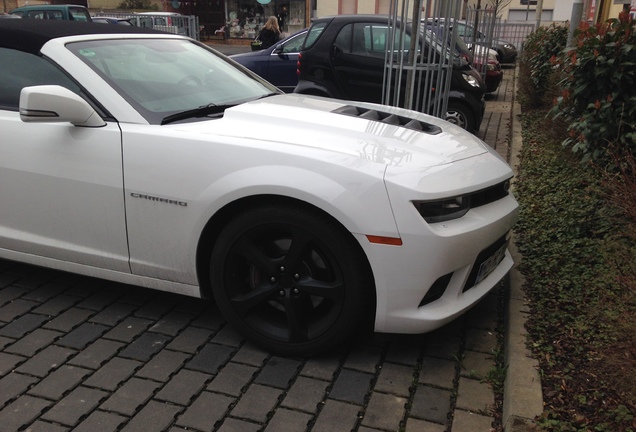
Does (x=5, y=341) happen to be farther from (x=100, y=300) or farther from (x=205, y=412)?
(x=205, y=412)

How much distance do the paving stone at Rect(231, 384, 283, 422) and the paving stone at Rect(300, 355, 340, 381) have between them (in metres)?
0.23

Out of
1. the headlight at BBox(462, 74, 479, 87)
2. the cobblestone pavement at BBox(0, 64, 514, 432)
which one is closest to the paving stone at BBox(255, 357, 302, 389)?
the cobblestone pavement at BBox(0, 64, 514, 432)

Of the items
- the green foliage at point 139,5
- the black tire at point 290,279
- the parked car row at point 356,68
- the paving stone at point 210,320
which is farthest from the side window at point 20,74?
the green foliage at point 139,5

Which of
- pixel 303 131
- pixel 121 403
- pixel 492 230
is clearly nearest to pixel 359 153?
pixel 303 131

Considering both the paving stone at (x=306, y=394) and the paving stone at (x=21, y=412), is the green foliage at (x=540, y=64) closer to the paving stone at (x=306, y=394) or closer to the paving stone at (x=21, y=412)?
the paving stone at (x=306, y=394)

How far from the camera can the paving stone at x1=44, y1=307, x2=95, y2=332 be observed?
11.6ft

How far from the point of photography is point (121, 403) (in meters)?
2.84

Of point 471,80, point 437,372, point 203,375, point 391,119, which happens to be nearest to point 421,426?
point 437,372

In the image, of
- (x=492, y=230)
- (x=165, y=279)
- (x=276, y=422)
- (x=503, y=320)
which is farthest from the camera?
(x=503, y=320)

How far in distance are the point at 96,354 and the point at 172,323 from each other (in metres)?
0.49

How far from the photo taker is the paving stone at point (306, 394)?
9.30 feet

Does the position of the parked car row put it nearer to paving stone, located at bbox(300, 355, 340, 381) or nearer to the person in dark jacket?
the person in dark jacket

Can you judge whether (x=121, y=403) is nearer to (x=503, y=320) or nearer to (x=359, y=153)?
(x=359, y=153)

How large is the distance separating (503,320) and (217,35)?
124 ft
